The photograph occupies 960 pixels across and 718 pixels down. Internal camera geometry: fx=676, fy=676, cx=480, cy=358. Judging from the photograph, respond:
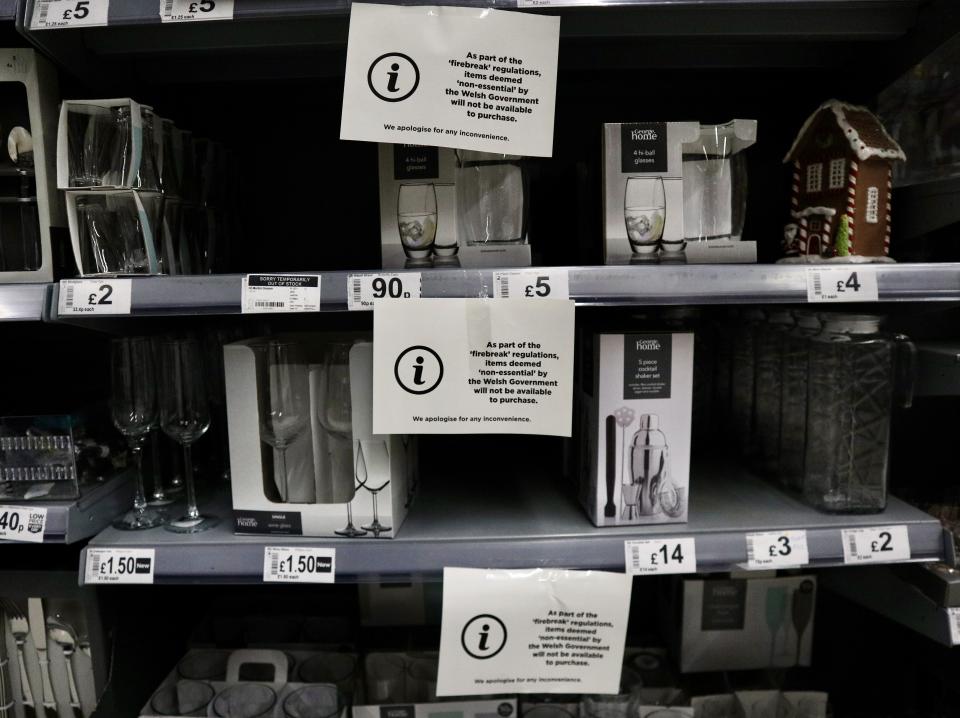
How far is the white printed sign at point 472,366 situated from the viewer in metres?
1.03

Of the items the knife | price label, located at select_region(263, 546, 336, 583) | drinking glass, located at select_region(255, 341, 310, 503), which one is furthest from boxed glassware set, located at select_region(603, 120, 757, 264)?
the knife

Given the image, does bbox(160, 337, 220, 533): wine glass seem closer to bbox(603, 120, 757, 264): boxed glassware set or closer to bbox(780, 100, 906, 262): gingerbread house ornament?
bbox(603, 120, 757, 264): boxed glassware set

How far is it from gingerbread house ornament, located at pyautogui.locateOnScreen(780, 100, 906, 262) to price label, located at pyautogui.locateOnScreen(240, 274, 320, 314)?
822 millimetres

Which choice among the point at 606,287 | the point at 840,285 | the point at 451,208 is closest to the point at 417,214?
the point at 451,208

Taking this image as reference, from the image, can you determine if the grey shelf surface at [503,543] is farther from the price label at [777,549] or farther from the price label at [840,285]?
the price label at [840,285]

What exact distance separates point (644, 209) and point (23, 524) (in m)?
1.13

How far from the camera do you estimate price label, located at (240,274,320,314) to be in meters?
1.01

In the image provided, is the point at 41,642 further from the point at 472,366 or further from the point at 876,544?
the point at 876,544

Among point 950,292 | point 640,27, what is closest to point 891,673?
point 950,292

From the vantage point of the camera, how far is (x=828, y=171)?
1.19m

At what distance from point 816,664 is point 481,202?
1461mm

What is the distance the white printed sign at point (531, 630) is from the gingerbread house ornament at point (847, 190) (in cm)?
68

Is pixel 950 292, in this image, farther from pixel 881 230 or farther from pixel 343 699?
pixel 343 699

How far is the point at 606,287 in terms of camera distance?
39.9 inches
